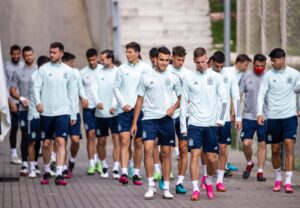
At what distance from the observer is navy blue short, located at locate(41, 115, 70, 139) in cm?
1920

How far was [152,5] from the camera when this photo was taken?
33.6 metres

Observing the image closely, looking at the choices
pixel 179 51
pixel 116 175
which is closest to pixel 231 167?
pixel 116 175

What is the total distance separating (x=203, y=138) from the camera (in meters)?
17.1

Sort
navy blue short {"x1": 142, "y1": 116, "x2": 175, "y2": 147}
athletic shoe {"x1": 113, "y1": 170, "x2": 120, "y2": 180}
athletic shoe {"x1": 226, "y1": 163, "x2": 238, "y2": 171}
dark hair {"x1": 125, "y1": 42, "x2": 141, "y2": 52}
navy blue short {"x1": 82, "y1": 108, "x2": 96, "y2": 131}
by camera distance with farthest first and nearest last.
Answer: navy blue short {"x1": 82, "y1": 108, "x2": 96, "y2": 131} → athletic shoe {"x1": 226, "y1": 163, "x2": 238, "y2": 171} → athletic shoe {"x1": 113, "y1": 170, "x2": 120, "y2": 180} → dark hair {"x1": 125, "y1": 42, "x2": 141, "y2": 52} → navy blue short {"x1": 142, "y1": 116, "x2": 175, "y2": 147}

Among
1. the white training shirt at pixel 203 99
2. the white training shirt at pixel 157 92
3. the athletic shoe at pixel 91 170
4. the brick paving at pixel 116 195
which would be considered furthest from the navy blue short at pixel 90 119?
the white training shirt at pixel 203 99

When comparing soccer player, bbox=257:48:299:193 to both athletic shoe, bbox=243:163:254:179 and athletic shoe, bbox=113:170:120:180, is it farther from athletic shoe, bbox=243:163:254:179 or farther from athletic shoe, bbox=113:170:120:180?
A: athletic shoe, bbox=113:170:120:180

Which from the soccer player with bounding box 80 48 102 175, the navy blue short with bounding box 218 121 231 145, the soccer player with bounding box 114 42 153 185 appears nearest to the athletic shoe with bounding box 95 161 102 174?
the soccer player with bounding box 80 48 102 175

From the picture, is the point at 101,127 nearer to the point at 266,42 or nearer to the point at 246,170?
the point at 246,170

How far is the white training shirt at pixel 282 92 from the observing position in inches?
711

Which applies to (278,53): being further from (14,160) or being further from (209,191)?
(14,160)

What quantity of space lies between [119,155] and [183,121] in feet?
13.0

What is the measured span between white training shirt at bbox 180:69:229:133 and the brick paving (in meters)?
1.10

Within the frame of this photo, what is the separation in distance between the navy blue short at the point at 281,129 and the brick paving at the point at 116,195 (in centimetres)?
79

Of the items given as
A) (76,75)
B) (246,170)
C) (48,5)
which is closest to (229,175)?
(246,170)
